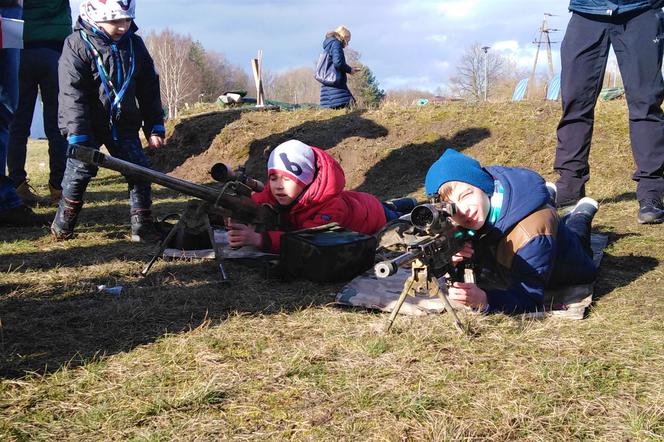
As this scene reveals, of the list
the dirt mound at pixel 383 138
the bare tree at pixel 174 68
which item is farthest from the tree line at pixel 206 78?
the dirt mound at pixel 383 138

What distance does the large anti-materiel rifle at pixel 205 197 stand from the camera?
365 centimetres

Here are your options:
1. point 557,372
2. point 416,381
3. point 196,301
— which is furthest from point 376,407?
point 196,301

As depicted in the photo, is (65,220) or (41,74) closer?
(65,220)

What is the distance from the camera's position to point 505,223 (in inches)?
123

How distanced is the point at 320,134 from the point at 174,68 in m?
45.2

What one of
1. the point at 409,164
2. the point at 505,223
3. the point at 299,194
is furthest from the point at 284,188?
the point at 409,164

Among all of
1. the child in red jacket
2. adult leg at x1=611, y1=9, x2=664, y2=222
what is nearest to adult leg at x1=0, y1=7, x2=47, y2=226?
the child in red jacket

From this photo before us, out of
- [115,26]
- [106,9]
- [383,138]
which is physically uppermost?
[106,9]

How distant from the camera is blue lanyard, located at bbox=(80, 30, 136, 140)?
5051 millimetres

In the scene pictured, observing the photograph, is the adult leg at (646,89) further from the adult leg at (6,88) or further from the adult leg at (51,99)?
the adult leg at (51,99)

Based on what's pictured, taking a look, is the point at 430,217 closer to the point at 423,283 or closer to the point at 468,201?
the point at 423,283

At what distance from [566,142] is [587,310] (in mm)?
2488

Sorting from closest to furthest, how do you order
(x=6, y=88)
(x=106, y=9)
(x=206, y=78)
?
(x=106, y=9)
(x=6, y=88)
(x=206, y=78)

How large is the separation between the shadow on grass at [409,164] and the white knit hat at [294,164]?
3295mm
